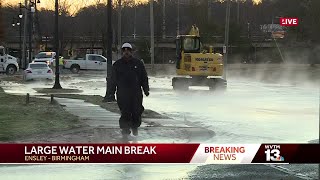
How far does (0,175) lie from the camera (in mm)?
7645

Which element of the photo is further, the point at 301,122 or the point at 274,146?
the point at 301,122

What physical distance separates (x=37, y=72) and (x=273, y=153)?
3272 centimetres

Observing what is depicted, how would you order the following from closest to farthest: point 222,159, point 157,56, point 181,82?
1. point 222,159
2. point 181,82
3. point 157,56

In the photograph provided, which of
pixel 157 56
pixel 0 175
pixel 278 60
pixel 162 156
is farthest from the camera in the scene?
pixel 157 56

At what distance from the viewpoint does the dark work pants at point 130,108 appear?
10.6m

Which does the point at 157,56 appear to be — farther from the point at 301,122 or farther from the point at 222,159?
the point at 222,159

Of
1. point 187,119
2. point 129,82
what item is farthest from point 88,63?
point 129,82

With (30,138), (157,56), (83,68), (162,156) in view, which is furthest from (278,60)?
(83,68)

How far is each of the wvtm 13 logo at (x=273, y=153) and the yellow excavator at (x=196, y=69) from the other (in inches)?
866

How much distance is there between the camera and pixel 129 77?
1048 cm

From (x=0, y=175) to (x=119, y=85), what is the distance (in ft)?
11.2

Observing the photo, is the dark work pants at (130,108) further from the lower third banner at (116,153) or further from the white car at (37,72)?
the white car at (37,72)

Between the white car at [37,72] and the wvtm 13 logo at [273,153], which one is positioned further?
the white car at [37,72]

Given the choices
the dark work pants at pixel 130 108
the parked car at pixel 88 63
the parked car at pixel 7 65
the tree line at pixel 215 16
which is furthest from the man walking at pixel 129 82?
the parked car at pixel 88 63
